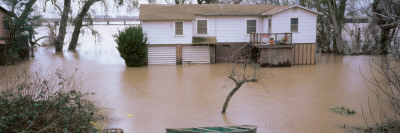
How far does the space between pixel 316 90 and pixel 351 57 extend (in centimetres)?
1814

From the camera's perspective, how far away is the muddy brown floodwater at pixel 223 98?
41.9 feet

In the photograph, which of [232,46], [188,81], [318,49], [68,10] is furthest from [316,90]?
[68,10]

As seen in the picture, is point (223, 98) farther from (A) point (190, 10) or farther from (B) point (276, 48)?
(A) point (190, 10)

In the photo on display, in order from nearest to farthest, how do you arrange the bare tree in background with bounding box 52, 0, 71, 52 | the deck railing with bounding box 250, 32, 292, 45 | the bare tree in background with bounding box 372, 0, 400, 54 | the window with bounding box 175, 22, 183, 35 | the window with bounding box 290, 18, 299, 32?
the bare tree in background with bounding box 372, 0, 400, 54, the deck railing with bounding box 250, 32, 292, 45, the window with bounding box 290, 18, 299, 32, the window with bounding box 175, 22, 183, 35, the bare tree in background with bounding box 52, 0, 71, 52

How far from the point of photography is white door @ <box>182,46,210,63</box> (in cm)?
3048

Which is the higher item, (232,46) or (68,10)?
(68,10)

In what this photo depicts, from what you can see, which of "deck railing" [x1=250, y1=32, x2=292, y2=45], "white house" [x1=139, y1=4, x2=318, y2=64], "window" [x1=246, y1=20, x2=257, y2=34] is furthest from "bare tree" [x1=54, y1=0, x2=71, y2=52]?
"deck railing" [x1=250, y1=32, x2=292, y2=45]

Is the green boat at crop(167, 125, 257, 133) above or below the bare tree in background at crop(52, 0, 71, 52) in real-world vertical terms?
below

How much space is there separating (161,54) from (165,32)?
1846 millimetres

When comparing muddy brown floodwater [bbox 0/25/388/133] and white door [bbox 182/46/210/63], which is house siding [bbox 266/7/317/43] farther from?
white door [bbox 182/46/210/63]

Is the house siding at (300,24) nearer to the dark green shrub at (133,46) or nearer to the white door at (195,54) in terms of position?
the white door at (195,54)

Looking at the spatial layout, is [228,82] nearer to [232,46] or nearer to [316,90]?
[316,90]

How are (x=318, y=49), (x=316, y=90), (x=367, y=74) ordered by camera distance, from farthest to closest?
(x=318, y=49), (x=367, y=74), (x=316, y=90)

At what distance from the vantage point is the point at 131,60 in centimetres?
2800
